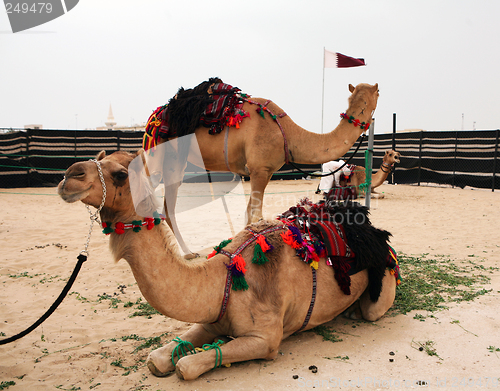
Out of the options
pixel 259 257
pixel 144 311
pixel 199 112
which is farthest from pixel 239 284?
pixel 199 112

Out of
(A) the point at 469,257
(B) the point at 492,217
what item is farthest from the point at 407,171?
(A) the point at 469,257

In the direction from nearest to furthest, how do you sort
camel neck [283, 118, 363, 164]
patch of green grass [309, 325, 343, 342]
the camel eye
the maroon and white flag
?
the camel eye → patch of green grass [309, 325, 343, 342] → camel neck [283, 118, 363, 164] → the maroon and white flag

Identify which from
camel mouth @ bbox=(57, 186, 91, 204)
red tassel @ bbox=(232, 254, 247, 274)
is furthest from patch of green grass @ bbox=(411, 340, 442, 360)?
camel mouth @ bbox=(57, 186, 91, 204)

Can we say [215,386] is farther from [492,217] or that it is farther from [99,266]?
[492,217]

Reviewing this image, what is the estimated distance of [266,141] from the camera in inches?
162

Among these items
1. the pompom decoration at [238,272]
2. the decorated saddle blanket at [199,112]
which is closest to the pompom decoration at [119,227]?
the pompom decoration at [238,272]

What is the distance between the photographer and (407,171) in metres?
15.8

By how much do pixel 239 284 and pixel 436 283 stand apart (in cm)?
261

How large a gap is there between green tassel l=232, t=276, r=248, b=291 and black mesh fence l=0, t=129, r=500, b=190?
10832mm

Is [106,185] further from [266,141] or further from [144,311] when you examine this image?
[266,141]

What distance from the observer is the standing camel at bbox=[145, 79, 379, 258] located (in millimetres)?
4121

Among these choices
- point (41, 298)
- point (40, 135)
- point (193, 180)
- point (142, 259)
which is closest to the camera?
point (142, 259)

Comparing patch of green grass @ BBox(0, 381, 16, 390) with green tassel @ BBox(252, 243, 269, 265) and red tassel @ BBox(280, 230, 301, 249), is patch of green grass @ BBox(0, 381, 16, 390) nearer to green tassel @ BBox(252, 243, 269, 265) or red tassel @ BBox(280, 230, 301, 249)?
green tassel @ BBox(252, 243, 269, 265)

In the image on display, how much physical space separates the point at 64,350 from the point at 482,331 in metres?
3.12
